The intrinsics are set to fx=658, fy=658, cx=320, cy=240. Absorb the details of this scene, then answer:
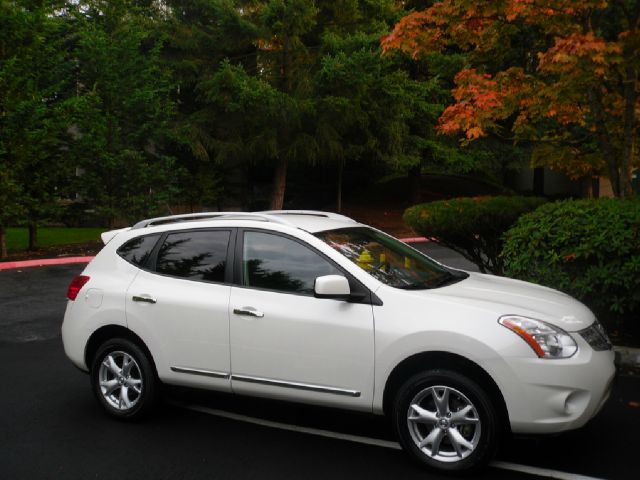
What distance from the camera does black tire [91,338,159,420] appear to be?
17.4 feet

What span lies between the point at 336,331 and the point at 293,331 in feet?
1.10

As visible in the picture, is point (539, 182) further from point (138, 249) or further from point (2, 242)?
point (138, 249)

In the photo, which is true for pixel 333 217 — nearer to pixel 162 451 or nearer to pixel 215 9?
pixel 162 451

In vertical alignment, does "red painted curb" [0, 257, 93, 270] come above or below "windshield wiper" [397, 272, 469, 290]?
below

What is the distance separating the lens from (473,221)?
9.52m

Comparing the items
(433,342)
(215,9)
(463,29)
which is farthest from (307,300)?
(215,9)

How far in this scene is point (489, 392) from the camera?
4.20 meters

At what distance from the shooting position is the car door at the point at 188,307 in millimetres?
5016

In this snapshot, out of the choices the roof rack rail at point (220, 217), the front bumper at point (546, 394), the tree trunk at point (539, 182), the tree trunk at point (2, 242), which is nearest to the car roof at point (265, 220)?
the roof rack rail at point (220, 217)

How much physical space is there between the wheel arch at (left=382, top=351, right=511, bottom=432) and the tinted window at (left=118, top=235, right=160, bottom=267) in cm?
240

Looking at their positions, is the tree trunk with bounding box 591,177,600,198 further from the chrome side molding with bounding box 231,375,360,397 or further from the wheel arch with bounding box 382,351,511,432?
the chrome side molding with bounding box 231,375,360,397

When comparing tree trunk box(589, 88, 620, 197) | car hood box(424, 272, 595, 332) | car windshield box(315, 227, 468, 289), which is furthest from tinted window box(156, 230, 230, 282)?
tree trunk box(589, 88, 620, 197)

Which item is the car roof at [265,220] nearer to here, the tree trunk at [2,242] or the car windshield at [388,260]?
the car windshield at [388,260]

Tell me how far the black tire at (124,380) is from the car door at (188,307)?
0.45 feet
